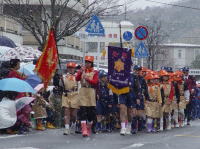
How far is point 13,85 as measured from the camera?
42.4 feet

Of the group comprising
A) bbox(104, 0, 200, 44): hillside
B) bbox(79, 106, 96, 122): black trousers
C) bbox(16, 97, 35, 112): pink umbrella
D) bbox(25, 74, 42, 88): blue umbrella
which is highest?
bbox(104, 0, 200, 44): hillside

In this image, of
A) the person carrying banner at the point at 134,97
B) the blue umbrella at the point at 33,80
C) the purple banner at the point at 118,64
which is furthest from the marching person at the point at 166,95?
the blue umbrella at the point at 33,80

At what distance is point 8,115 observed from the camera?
1290cm

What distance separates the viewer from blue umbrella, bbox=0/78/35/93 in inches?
506

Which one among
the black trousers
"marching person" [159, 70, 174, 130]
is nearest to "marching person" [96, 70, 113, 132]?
the black trousers

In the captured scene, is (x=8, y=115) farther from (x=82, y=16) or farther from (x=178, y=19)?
(x=178, y=19)

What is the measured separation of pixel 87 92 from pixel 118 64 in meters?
1.21

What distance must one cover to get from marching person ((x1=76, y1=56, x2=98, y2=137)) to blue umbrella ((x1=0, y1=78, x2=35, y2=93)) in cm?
129

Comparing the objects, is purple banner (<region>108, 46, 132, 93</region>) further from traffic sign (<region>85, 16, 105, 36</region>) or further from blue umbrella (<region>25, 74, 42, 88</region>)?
traffic sign (<region>85, 16, 105, 36</region>)

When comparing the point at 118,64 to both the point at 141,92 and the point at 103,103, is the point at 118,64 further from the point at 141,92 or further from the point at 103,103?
the point at 103,103

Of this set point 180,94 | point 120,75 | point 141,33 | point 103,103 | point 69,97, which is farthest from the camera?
point 141,33

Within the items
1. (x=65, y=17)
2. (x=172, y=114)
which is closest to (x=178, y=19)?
(x=65, y=17)

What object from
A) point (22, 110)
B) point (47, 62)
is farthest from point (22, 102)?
point (47, 62)

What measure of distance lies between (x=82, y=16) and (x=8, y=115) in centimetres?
1169
